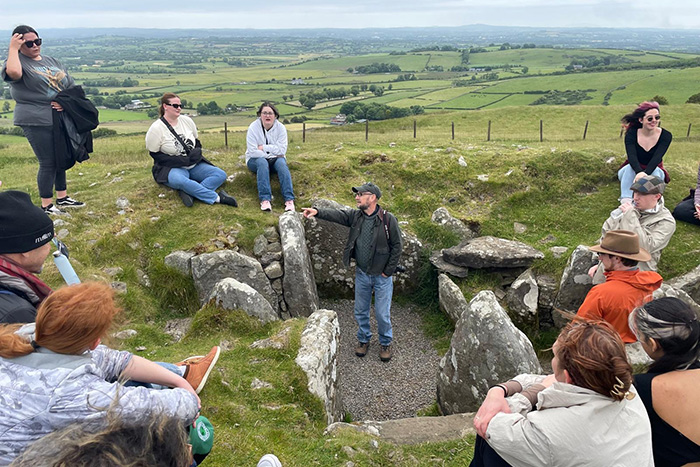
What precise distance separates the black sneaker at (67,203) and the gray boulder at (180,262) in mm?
3475

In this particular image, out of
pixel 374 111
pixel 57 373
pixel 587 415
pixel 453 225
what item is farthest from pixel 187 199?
pixel 374 111

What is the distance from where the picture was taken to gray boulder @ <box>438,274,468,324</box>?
34.1 feet

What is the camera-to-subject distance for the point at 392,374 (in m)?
9.70

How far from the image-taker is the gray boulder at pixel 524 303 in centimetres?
1045

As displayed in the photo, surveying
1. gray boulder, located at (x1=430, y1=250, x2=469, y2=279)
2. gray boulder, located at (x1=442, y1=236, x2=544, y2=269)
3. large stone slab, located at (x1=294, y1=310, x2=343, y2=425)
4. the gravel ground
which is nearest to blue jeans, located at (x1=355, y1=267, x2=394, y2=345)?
→ the gravel ground

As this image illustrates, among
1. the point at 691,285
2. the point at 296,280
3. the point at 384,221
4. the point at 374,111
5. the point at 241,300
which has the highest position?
the point at 384,221

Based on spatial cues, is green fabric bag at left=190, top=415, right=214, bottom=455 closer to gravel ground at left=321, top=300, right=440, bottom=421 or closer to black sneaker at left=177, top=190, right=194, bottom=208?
gravel ground at left=321, top=300, right=440, bottom=421

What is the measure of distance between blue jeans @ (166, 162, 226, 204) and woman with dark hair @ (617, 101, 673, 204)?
34.0 feet

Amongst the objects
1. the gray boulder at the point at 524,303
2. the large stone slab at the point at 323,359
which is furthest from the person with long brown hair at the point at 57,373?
the gray boulder at the point at 524,303

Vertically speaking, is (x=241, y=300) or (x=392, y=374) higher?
(x=241, y=300)

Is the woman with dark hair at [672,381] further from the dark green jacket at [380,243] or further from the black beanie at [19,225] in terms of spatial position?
the black beanie at [19,225]

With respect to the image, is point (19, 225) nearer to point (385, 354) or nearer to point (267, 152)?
point (385, 354)

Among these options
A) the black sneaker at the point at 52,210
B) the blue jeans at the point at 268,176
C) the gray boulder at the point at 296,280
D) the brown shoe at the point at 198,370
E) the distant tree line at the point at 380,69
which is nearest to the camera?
the brown shoe at the point at 198,370

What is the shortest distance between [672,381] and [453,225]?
864 cm
